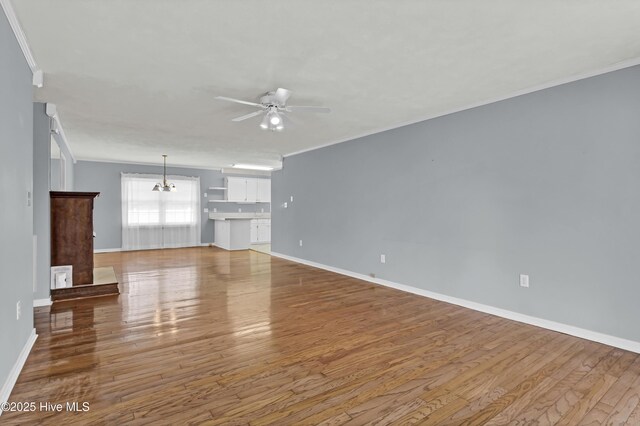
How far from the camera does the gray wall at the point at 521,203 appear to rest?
291 cm

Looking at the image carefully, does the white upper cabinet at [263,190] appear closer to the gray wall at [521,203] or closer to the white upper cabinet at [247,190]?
the white upper cabinet at [247,190]

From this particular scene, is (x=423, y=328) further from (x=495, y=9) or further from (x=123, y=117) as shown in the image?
(x=123, y=117)

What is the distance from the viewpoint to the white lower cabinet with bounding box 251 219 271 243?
10367 mm

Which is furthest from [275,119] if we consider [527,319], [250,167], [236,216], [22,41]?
[236,216]

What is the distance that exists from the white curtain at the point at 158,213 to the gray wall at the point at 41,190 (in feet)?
16.8

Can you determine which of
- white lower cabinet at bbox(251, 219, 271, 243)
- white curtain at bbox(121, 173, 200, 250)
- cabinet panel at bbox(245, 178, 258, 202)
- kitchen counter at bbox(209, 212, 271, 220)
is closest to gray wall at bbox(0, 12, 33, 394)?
white curtain at bbox(121, 173, 200, 250)

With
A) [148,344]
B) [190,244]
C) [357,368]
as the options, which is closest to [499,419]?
[357,368]

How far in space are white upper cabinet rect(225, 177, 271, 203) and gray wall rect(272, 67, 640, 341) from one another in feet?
18.6

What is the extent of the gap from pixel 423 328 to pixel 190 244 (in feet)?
26.3

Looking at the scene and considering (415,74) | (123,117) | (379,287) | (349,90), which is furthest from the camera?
(379,287)

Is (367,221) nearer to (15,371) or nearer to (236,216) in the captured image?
(15,371)

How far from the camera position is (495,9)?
2.12m

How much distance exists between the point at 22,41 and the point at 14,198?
1.19 metres

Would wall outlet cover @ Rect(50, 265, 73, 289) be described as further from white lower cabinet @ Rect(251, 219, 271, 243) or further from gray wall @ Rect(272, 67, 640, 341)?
white lower cabinet @ Rect(251, 219, 271, 243)
